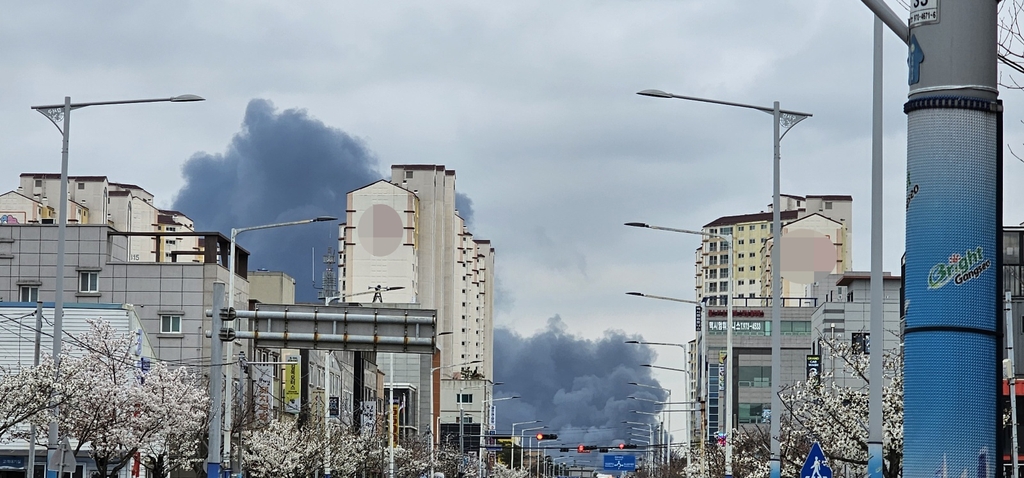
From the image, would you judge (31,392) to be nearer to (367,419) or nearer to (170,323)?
(170,323)

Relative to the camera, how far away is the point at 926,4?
1359cm

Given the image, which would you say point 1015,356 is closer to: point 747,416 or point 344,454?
point 344,454

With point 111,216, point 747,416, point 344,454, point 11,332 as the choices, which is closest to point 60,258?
point 11,332

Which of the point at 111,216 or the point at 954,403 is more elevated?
the point at 111,216

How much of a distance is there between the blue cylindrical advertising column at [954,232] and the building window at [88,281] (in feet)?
242

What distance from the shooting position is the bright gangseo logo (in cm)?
1359

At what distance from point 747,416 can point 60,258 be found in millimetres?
120942

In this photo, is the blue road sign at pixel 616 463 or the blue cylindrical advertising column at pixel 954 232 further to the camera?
the blue road sign at pixel 616 463

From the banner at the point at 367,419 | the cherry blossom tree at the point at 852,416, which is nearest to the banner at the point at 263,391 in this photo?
the banner at the point at 367,419

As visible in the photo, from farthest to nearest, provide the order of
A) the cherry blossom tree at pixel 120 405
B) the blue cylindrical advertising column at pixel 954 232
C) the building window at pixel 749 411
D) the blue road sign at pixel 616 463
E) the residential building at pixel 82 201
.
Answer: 1. the residential building at pixel 82 201
2. the blue road sign at pixel 616 463
3. the building window at pixel 749 411
4. the cherry blossom tree at pixel 120 405
5. the blue cylindrical advertising column at pixel 954 232

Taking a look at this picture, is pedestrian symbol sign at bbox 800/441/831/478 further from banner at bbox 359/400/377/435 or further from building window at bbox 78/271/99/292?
banner at bbox 359/400/377/435

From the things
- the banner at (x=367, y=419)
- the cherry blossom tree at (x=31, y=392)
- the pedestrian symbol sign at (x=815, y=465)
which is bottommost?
the banner at (x=367, y=419)

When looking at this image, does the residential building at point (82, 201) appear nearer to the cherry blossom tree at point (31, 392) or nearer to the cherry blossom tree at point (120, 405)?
the cherry blossom tree at point (120, 405)

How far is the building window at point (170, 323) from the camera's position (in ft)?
274
